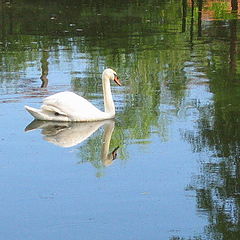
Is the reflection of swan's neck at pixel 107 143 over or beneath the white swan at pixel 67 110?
beneath

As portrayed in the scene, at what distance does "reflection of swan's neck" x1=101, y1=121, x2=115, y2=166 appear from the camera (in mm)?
10781

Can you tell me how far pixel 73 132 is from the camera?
12102 millimetres

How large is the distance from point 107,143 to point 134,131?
628mm

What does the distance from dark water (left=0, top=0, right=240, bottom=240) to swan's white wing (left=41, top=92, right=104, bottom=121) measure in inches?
6.1

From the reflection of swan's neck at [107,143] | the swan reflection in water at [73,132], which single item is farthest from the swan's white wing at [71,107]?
the reflection of swan's neck at [107,143]

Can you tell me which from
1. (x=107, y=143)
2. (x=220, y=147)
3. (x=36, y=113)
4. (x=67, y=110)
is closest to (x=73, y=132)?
(x=67, y=110)

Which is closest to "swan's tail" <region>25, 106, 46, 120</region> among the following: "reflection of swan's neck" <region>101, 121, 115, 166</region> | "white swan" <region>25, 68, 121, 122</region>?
→ "white swan" <region>25, 68, 121, 122</region>

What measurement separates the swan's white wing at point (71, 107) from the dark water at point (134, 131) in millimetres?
156

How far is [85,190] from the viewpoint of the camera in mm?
9359

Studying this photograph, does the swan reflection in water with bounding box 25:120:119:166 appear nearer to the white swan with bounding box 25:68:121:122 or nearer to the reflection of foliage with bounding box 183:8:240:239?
the white swan with bounding box 25:68:121:122

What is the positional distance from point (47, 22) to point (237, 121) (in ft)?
45.7

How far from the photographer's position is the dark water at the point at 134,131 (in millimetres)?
8430

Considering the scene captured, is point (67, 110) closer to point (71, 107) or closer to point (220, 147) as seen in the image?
point (71, 107)

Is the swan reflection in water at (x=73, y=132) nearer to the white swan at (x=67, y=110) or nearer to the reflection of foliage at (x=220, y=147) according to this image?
the white swan at (x=67, y=110)
